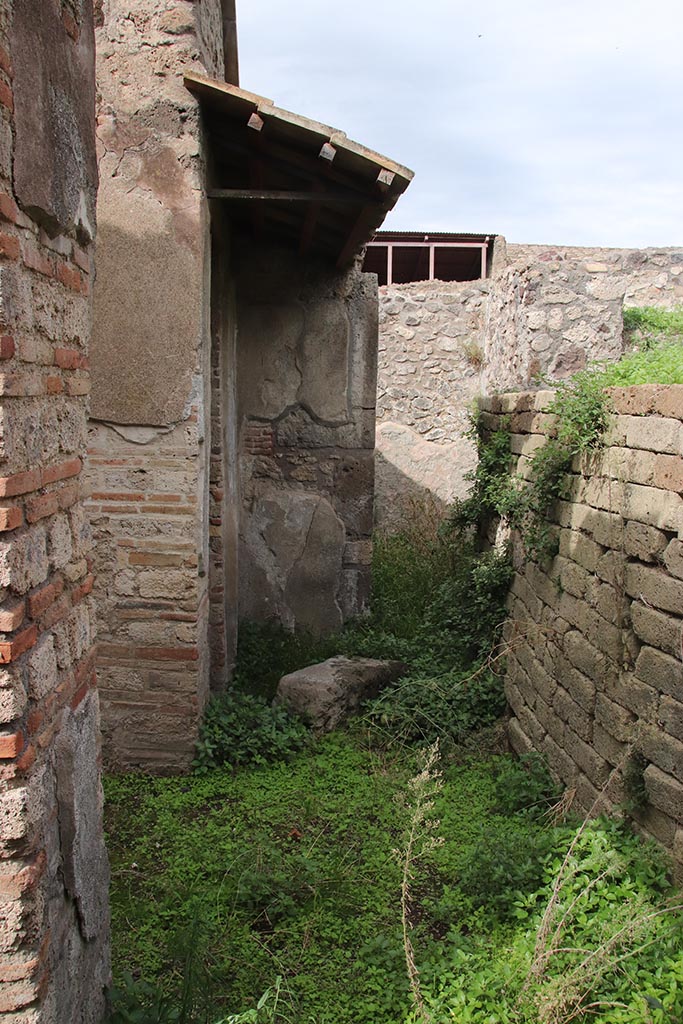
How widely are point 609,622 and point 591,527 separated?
0.53 meters

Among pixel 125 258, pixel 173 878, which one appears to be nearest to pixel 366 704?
pixel 173 878

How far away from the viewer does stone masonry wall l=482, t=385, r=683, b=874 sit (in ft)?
10.1

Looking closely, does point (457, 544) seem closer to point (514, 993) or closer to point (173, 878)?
point (173, 878)

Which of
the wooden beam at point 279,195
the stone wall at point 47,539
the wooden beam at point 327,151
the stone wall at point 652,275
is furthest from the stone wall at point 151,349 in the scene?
the stone wall at point 652,275

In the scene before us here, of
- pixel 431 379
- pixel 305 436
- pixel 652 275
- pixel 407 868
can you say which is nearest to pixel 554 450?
pixel 407 868

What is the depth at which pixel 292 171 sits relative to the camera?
4.92 m

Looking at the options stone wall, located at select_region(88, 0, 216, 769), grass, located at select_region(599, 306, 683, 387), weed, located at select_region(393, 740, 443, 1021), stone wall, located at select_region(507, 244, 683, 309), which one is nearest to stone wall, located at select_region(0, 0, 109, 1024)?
weed, located at select_region(393, 740, 443, 1021)

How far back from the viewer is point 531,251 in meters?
12.0

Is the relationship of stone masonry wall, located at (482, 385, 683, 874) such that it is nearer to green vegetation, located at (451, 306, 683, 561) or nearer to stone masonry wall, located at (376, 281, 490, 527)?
green vegetation, located at (451, 306, 683, 561)

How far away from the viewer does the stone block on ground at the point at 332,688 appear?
5.18 m

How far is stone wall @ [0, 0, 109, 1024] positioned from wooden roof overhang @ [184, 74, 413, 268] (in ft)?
6.42

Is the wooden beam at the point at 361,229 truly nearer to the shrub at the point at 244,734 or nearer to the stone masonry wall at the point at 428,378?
the shrub at the point at 244,734

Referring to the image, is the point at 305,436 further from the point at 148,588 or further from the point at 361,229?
the point at 148,588

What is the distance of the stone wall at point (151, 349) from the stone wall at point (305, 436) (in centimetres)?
165
